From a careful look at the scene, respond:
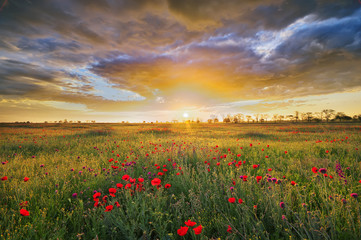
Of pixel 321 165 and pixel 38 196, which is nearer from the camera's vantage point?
pixel 38 196

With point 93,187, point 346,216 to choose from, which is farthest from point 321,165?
point 93,187

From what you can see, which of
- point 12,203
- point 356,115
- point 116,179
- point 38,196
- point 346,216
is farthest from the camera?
point 356,115

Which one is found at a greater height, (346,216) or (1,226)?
(346,216)

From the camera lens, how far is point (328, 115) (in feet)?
A: 242

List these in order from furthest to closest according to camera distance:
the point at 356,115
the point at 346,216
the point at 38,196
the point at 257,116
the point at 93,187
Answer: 1. the point at 257,116
2. the point at 356,115
3. the point at 93,187
4. the point at 38,196
5. the point at 346,216

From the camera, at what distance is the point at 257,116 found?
90.0 m

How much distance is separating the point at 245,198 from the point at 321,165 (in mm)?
3347

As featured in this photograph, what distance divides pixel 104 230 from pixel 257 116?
98.2 meters

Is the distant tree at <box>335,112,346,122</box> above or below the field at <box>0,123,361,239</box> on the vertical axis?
above

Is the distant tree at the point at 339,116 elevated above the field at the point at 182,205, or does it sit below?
above

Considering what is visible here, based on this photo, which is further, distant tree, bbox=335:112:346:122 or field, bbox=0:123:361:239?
distant tree, bbox=335:112:346:122

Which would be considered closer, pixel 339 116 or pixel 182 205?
pixel 182 205

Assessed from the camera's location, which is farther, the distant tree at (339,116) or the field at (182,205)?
the distant tree at (339,116)

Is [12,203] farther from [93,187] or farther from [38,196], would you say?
[93,187]
